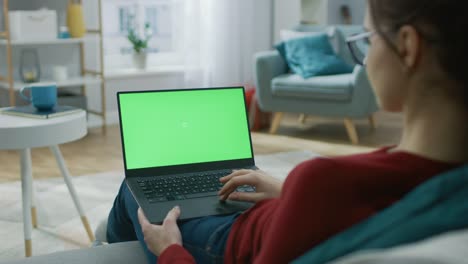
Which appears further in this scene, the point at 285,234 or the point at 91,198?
the point at 91,198

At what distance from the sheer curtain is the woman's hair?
14.7ft

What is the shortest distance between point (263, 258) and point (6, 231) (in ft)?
6.78

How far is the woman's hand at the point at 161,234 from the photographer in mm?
1030

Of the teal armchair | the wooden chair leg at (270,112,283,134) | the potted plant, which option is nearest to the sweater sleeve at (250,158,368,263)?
the teal armchair

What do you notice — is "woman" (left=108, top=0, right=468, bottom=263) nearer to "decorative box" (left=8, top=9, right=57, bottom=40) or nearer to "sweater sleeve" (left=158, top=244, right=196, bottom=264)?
"sweater sleeve" (left=158, top=244, right=196, bottom=264)

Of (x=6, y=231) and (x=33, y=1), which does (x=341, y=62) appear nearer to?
(x=33, y=1)

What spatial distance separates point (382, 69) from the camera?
754 mm

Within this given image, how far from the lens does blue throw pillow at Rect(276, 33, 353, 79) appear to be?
4523mm

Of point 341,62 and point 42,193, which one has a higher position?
point 341,62

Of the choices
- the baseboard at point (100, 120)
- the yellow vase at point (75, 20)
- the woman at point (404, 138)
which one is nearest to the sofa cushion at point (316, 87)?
the baseboard at point (100, 120)

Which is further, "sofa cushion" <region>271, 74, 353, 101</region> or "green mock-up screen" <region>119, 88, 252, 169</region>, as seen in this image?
"sofa cushion" <region>271, 74, 353, 101</region>

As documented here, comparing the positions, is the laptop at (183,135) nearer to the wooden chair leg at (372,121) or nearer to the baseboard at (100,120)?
the baseboard at (100,120)

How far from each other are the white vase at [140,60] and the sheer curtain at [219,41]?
13.3 inches

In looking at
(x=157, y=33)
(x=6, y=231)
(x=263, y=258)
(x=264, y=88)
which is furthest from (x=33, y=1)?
(x=263, y=258)
